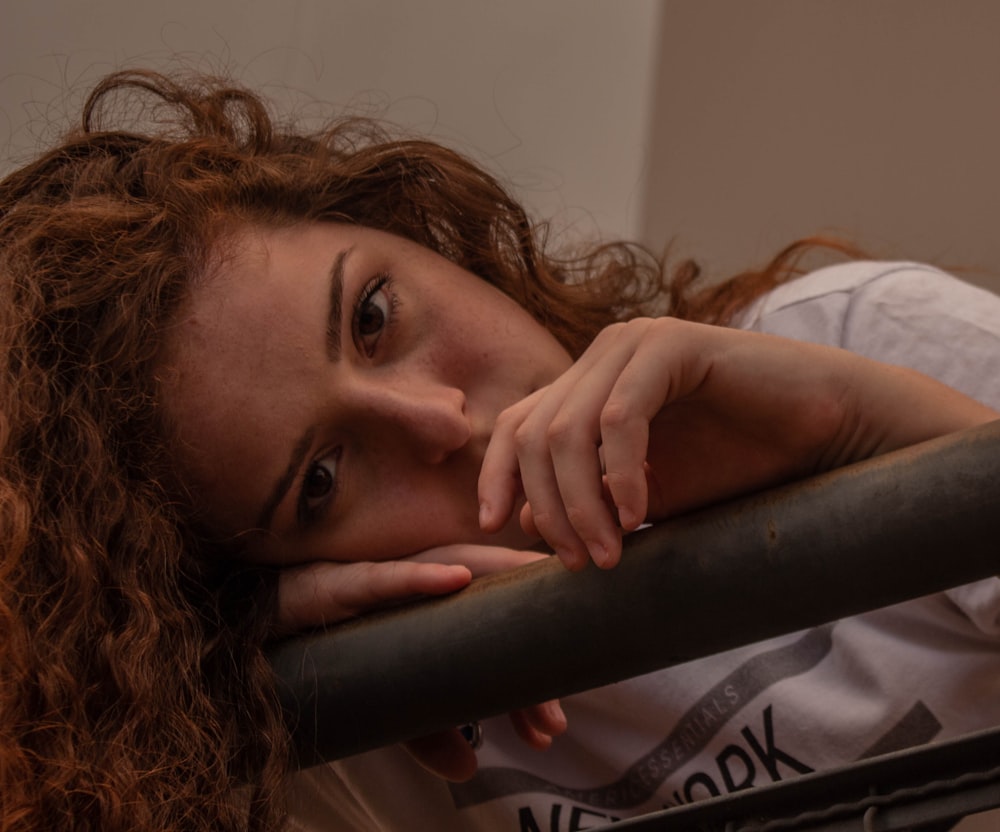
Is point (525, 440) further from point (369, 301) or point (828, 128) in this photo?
point (828, 128)

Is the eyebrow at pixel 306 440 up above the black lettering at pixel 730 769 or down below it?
above

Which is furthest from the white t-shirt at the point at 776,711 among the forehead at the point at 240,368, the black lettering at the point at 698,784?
the forehead at the point at 240,368

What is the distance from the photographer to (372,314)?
0.73 m

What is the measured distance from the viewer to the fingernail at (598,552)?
16.7 inches

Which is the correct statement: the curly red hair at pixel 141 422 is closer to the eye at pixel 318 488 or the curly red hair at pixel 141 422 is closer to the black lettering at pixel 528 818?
the eye at pixel 318 488

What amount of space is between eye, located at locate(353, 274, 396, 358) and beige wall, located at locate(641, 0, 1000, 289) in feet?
2.61

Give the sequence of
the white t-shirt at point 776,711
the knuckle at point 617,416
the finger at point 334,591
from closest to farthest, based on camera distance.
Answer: the knuckle at point 617,416 → the finger at point 334,591 → the white t-shirt at point 776,711

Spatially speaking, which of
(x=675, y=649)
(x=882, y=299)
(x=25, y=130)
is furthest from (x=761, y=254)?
(x=675, y=649)

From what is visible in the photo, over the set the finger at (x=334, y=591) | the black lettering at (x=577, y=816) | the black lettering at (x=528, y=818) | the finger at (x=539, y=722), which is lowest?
the black lettering at (x=528, y=818)

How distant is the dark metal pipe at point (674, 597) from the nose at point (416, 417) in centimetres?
19

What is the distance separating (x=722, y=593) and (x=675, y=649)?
0.10ft

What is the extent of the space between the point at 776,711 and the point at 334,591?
1.05 ft

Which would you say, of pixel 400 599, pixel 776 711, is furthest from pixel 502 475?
pixel 776 711

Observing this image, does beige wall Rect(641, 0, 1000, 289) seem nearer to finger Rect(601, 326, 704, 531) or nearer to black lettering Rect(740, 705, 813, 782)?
black lettering Rect(740, 705, 813, 782)
